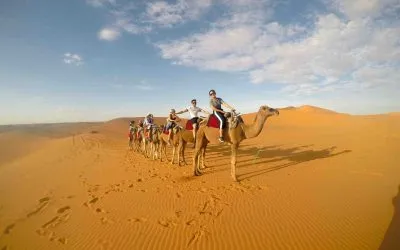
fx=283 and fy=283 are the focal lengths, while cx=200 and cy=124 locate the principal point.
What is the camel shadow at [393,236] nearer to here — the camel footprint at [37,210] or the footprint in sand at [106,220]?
the footprint in sand at [106,220]

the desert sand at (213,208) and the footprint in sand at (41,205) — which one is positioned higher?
the desert sand at (213,208)

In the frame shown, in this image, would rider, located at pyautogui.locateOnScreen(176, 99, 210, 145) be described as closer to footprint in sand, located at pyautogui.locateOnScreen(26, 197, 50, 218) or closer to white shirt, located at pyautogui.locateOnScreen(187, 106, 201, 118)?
white shirt, located at pyautogui.locateOnScreen(187, 106, 201, 118)

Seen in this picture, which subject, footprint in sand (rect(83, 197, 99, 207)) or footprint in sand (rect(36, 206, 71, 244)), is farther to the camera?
footprint in sand (rect(83, 197, 99, 207))

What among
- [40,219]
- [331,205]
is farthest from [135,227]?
[331,205]

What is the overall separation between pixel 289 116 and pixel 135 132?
46908 millimetres

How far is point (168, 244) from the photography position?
6.59 meters

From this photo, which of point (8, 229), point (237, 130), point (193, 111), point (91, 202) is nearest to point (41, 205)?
point (91, 202)

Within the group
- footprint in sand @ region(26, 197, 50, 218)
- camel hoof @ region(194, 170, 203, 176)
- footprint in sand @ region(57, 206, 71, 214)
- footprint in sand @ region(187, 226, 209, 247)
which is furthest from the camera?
camel hoof @ region(194, 170, 203, 176)

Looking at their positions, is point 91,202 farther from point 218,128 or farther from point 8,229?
point 218,128

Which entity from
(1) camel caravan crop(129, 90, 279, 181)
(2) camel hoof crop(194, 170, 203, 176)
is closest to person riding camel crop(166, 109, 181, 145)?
(1) camel caravan crop(129, 90, 279, 181)

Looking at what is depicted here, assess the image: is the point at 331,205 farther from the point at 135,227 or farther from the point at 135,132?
the point at 135,132

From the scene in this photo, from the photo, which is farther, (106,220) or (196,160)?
(196,160)

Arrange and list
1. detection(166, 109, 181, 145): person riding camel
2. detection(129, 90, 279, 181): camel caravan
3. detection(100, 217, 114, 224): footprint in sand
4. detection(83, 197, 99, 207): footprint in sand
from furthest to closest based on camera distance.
Result: detection(166, 109, 181, 145): person riding camel < detection(129, 90, 279, 181): camel caravan < detection(83, 197, 99, 207): footprint in sand < detection(100, 217, 114, 224): footprint in sand

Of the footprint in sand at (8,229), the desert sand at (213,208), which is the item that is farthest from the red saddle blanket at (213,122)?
the footprint in sand at (8,229)
